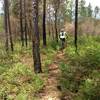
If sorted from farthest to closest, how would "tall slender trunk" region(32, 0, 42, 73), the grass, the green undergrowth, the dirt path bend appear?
"tall slender trunk" region(32, 0, 42, 73), the grass, the dirt path bend, the green undergrowth

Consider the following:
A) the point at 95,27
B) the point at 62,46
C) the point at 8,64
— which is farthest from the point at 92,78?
the point at 95,27

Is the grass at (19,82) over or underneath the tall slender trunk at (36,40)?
underneath

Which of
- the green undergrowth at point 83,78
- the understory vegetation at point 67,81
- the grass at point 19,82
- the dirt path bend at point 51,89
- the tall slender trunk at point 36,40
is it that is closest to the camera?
the green undergrowth at point 83,78

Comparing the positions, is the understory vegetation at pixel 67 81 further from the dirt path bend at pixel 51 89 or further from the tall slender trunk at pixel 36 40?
the tall slender trunk at pixel 36 40

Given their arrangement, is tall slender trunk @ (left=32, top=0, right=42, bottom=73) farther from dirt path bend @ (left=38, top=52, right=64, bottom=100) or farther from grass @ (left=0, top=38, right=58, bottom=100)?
dirt path bend @ (left=38, top=52, right=64, bottom=100)

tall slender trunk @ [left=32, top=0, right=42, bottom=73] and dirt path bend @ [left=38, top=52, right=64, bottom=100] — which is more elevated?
tall slender trunk @ [left=32, top=0, right=42, bottom=73]

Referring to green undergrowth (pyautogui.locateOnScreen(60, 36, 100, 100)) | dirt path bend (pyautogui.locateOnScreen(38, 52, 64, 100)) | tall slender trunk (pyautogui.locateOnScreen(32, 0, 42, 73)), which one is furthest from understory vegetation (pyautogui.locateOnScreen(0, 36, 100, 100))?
tall slender trunk (pyautogui.locateOnScreen(32, 0, 42, 73))

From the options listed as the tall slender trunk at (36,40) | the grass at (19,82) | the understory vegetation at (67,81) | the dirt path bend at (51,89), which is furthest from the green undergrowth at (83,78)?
the tall slender trunk at (36,40)

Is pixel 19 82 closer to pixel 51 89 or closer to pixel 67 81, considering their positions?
pixel 51 89

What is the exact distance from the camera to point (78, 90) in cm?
1044

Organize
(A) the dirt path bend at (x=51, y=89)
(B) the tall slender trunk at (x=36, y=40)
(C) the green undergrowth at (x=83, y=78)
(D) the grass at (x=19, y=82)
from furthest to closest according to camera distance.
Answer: (B) the tall slender trunk at (x=36, y=40) → (D) the grass at (x=19, y=82) → (A) the dirt path bend at (x=51, y=89) → (C) the green undergrowth at (x=83, y=78)

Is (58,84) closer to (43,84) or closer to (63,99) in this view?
(43,84)

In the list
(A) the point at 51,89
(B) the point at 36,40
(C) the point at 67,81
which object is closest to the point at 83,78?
(C) the point at 67,81

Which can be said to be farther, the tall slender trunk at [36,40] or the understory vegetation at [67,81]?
the tall slender trunk at [36,40]
